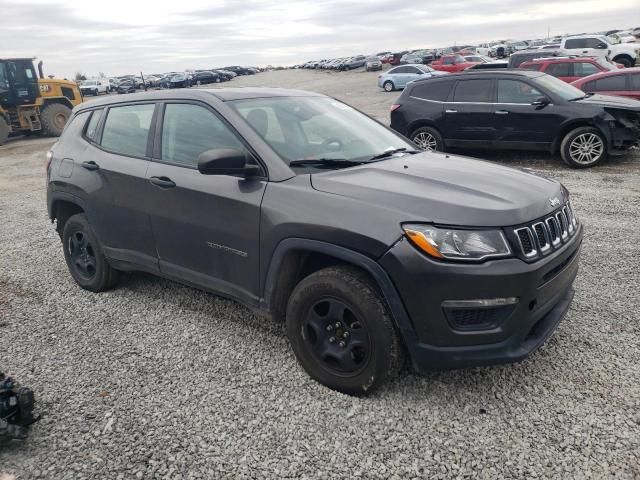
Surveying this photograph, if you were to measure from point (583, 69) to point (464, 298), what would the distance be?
15.1 meters

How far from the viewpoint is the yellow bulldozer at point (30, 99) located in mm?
16469

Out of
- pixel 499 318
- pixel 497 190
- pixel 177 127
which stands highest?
pixel 177 127

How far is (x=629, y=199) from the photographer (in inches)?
266

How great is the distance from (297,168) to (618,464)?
2.23 meters

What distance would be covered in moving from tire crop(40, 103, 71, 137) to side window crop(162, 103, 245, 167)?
16940 mm

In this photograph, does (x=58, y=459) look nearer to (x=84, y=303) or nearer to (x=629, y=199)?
(x=84, y=303)

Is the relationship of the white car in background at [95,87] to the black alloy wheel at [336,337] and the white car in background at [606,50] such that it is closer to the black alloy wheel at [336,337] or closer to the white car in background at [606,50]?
the white car in background at [606,50]

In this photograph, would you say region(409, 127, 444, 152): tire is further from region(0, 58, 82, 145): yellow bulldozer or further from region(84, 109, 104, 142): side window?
region(0, 58, 82, 145): yellow bulldozer

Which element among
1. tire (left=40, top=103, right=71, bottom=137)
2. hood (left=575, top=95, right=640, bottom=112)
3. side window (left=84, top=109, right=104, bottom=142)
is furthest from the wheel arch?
tire (left=40, top=103, right=71, bottom=137)

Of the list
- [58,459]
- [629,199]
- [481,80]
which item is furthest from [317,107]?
[481,80]

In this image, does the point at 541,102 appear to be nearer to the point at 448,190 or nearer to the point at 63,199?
the point at 448,190

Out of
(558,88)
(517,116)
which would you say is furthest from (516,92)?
(558,88)

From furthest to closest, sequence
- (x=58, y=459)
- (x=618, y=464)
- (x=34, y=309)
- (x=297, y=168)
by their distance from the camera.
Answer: (x=34, y=309), (x=297, y=168), (x=58, y=459), (x=618, y=464)

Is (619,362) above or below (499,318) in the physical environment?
below
